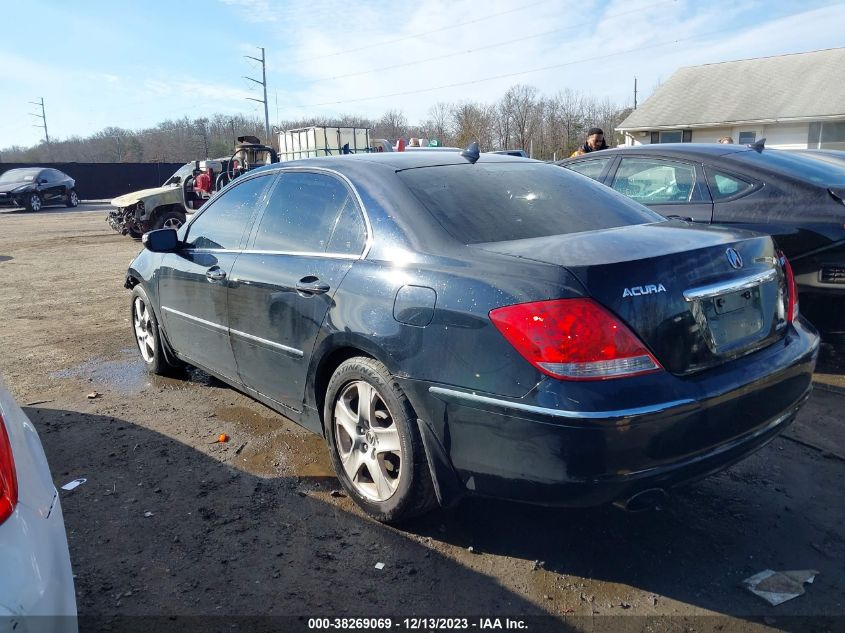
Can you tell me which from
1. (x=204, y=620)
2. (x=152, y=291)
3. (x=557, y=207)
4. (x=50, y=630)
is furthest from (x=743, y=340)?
(x=152, y=291)

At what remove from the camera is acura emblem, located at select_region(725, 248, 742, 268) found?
8.75 ft

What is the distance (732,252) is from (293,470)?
2461mm

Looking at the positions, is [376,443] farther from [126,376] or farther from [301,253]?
[126,376]

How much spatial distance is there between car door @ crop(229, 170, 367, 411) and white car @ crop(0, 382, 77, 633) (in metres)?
1.49

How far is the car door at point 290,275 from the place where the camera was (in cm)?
325

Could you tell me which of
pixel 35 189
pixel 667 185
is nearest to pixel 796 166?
pixel 667 185

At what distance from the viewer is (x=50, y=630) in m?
1.60

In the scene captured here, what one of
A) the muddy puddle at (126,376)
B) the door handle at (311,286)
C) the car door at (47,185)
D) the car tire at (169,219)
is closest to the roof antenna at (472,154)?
the door handle at (311,286)

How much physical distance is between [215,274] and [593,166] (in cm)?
378

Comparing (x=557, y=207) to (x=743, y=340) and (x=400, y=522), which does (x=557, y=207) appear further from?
(x=400, y=522)

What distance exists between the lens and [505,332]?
239cm

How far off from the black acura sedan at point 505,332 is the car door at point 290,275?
0.01m

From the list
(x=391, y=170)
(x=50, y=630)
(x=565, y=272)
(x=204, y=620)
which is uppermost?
(x=391, y=170)

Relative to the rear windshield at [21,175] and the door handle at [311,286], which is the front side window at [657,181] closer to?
the door handle at [311,286]
